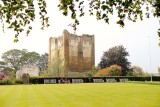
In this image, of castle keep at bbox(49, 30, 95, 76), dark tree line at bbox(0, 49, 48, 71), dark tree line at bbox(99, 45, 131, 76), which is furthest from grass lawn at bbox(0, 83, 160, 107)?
dark tree line at bbox(0, 49, 48, 71)

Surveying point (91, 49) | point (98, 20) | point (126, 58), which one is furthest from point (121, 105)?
point (91, 49)

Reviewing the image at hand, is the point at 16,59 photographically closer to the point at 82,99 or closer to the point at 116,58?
the point at 116,58

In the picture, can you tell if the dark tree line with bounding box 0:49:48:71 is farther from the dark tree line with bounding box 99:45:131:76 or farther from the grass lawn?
the grass lawn

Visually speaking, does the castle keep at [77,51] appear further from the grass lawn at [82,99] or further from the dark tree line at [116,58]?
the grass lawn at [82,99]

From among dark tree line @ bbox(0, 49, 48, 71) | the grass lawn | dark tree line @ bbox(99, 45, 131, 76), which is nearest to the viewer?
the grass lawn

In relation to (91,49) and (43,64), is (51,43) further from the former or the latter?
(43,64)

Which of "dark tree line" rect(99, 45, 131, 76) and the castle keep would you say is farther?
the castle keep

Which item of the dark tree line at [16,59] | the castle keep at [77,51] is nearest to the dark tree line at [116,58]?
the castle keep at [77,51]

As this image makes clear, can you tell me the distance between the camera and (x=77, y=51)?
78.9 meters

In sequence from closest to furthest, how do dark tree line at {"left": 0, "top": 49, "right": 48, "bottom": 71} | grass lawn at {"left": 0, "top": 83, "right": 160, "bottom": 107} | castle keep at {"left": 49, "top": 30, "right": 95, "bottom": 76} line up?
grass lawn at {"left": 0, "top": 83, "right": 160, "bottom": 107}
castle keep at {"left": 49, "top": 30, "right": 95, "bottom": 76}
dark tree line at {"left": 0, "top": 49, "right": 48, "bottom": 71}

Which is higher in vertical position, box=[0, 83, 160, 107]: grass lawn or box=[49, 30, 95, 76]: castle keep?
box=[49, 30, 95, 76]: castle keep

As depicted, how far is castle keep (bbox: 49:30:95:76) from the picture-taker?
253 ft

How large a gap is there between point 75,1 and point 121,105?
7.49 meters

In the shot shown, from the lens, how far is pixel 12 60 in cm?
9612
